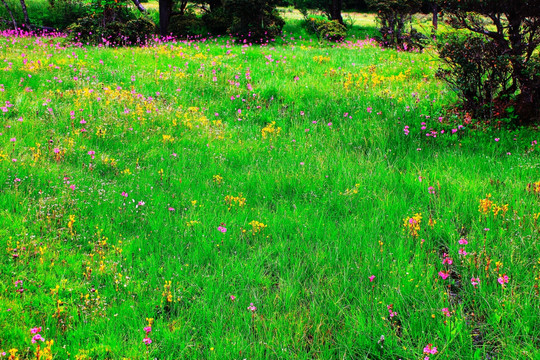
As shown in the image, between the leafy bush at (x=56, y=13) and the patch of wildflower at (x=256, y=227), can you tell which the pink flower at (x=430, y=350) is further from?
the leafy bush at (x=56, y=13)

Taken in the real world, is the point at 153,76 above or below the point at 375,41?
below

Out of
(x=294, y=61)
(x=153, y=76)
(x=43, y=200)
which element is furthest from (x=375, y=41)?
(x=43, y=200)

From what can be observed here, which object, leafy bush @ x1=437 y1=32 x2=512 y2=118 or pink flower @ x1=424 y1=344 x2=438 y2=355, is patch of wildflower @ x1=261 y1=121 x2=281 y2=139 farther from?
pink flower @ x1=424 y1=344 x2=438 y2=355

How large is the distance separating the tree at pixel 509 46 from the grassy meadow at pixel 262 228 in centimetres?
75

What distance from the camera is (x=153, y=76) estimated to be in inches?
340

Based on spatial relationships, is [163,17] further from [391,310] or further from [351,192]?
[391,310]

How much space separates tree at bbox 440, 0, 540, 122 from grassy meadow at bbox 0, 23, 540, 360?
748 millimetres

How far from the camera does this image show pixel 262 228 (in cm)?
395

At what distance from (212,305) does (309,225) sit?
53.6 inches

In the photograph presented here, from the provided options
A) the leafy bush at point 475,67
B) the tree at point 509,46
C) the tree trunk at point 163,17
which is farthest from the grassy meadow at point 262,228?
the tree trunk at point 163,17

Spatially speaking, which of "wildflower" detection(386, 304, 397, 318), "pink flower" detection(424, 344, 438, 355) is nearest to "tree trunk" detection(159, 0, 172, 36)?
"wildflower" detection(386, 304, 397, 318)

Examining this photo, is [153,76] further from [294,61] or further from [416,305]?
[416,305]

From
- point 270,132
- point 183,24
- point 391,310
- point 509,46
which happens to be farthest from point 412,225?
point 183,24

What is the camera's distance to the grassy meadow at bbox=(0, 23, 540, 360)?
2734mm
